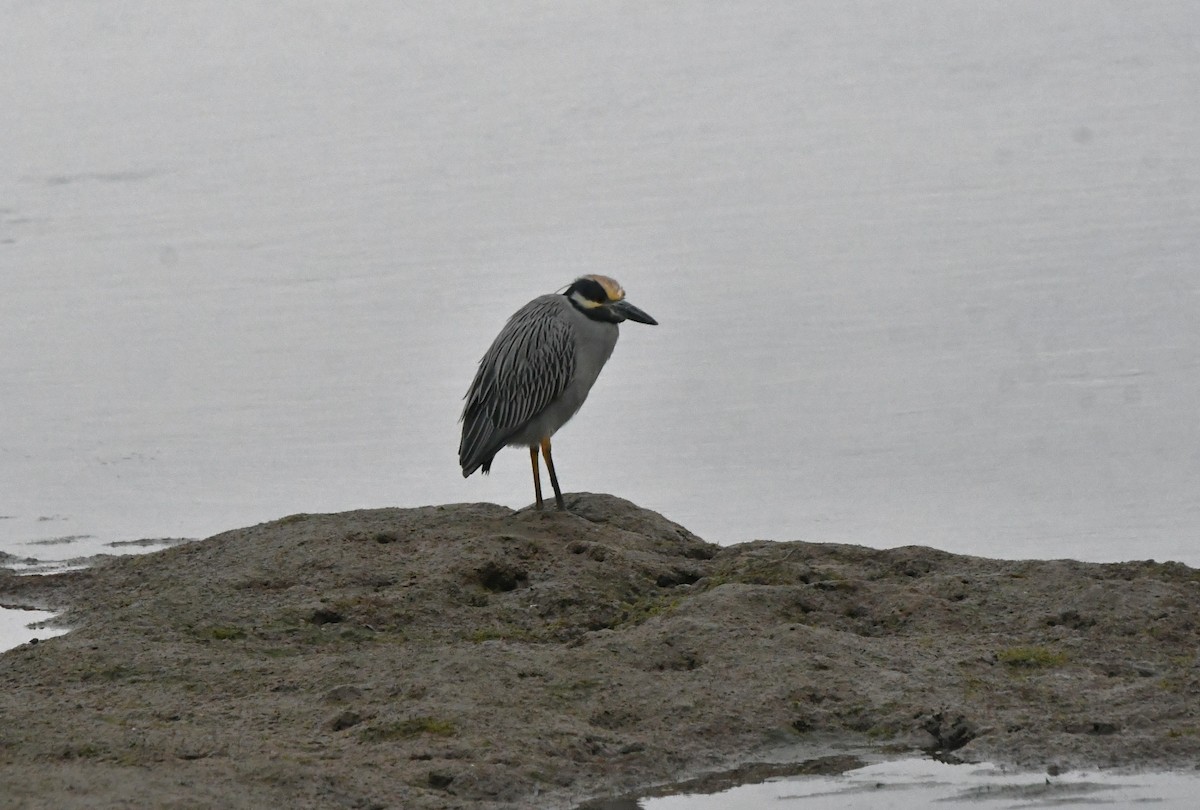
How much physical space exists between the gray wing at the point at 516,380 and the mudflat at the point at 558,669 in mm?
597

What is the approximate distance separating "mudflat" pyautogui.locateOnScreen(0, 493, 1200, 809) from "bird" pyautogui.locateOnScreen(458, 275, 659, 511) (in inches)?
24.0

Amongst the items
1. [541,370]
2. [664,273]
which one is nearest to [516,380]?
[541,370]

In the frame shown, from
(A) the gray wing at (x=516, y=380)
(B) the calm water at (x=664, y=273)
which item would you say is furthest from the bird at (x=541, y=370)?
(B) the calm water at (x=664, y=273)

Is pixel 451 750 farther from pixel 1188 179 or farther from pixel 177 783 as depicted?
pixel 1188 179

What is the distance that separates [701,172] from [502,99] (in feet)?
15.1

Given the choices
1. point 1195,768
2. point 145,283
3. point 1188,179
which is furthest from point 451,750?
point 1188,179

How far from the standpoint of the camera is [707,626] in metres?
6.79

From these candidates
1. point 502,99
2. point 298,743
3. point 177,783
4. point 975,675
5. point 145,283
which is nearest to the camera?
point 177,783

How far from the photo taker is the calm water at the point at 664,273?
10297 mm

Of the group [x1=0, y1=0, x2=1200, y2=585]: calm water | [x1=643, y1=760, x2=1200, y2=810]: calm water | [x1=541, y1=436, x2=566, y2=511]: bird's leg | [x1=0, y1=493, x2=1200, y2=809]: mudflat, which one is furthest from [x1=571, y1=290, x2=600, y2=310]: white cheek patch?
[x1=643, y1=760, x2=1200, y2=810]: calm water

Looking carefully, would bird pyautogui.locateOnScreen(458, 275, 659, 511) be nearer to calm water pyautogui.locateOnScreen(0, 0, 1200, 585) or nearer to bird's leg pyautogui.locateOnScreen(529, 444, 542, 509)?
bird's leg pyautogui.locateOnScreen(529, 444, 542, 509)

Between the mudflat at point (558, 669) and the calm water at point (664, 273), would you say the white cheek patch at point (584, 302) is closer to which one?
the mudflat at point (558, 669)

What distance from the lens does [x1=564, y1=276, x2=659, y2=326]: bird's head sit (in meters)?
8.84

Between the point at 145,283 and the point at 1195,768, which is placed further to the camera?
the point at 145,283
